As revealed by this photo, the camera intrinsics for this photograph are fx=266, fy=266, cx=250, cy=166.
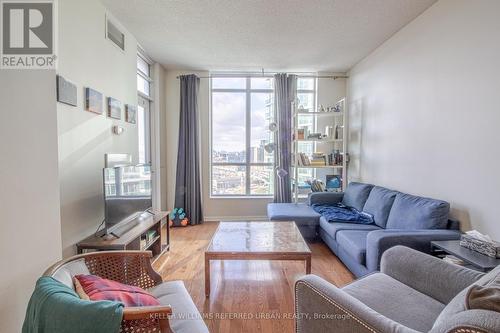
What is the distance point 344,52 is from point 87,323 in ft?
13.2

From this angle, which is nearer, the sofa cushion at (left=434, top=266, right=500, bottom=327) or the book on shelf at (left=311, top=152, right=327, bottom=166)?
the sofa cushion at (left=434, top=266, right=500, bottom=327)

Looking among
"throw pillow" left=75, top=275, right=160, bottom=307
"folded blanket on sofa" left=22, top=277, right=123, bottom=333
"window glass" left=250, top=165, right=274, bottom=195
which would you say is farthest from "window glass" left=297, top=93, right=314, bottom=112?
"folded blanket on sofa" left=22, top=277, right=123, bottom=333

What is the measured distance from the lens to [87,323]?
939 millimetres

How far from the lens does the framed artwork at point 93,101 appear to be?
2.25 metres

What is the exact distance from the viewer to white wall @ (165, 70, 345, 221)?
4586mm

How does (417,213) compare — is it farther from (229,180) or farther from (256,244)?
(229,180)

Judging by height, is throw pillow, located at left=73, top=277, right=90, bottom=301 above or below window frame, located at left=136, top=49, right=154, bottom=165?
below

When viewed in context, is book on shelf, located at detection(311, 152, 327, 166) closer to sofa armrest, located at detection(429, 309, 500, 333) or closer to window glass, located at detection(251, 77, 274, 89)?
window glass, located at detection(251, 77, 274, 89)

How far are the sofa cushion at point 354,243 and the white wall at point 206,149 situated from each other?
2.13 metres

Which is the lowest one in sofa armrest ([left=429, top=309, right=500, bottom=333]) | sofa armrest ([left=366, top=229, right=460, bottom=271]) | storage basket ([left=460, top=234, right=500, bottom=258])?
sofa armrest ([left=366, top=229, right=460, bottom=271])

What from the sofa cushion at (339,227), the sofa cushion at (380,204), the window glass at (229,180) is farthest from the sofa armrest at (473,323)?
the window glass at (229,180)

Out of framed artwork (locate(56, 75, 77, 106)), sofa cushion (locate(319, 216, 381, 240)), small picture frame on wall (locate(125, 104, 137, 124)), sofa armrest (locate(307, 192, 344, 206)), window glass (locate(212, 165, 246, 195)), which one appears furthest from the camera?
window glass (locate(212, 165, 246, 195))

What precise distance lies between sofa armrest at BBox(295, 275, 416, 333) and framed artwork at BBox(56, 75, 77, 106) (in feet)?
6.56

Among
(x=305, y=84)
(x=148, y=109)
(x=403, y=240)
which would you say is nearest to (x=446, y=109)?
(x=403, y=240)
